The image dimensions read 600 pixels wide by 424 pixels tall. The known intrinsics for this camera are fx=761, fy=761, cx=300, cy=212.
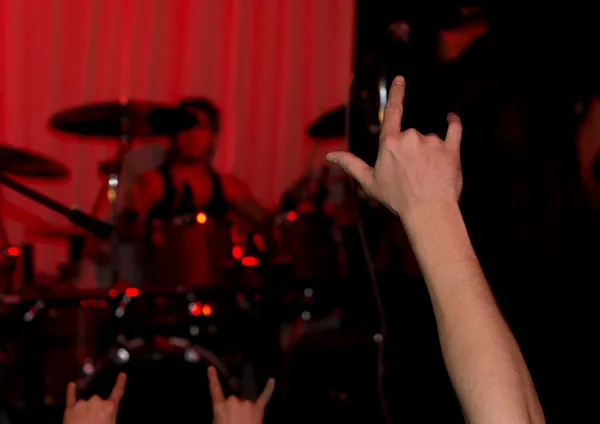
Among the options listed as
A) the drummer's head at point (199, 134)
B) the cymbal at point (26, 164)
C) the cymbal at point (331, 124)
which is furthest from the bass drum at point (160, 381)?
the drummer's head at point (199, 134)

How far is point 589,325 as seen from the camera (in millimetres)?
943

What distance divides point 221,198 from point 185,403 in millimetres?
2240

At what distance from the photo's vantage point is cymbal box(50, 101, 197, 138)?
9.98 ft

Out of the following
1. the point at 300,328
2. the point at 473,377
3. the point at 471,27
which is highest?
the point at 471,27

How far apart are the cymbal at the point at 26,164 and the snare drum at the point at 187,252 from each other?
2.26ft

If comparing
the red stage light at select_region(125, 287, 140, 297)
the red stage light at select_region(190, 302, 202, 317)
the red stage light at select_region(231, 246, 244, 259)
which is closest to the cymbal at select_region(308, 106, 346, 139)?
the red stage light at select_region(231, 246, 244, 259)

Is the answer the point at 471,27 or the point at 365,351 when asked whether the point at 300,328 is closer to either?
the point at 365,351

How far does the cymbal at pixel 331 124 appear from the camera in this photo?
344 cm

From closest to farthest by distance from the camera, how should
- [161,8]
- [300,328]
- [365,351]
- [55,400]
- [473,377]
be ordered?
[473,377]
[365,351]
[55,400]
[300,328]
[161,8]

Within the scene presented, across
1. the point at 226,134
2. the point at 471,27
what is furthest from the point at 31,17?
the point at 471,27

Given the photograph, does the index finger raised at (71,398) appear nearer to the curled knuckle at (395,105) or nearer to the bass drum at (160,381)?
the bass drum at (160,381)

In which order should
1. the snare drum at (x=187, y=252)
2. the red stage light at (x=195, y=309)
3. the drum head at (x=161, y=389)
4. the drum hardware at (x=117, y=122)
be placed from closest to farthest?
the drum head at (x=161, y=389), the red stage light at (x=195, y=309), the snare drum at (x=187, y=252), the drum hardware at (x=117, y=122)

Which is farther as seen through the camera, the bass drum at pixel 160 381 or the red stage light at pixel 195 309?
the red stage light at pixel 195 309

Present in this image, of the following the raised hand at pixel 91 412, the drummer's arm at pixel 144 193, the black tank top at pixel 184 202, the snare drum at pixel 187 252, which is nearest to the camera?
the raised hand at pixel 91 412
